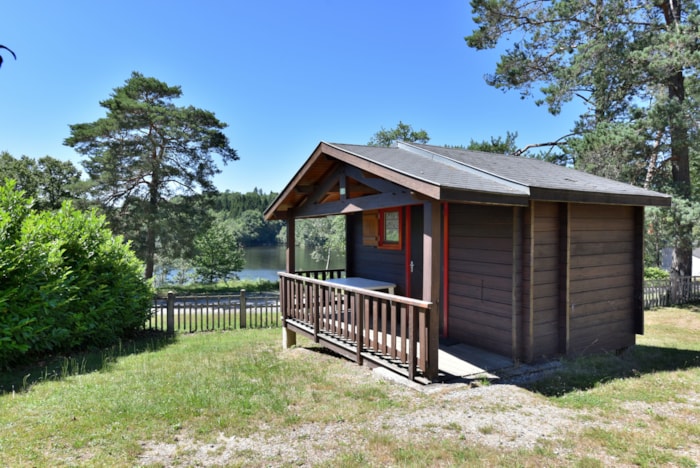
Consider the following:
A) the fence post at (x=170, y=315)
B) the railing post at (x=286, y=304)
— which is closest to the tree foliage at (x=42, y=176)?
the fence post at (x=170, y=315)

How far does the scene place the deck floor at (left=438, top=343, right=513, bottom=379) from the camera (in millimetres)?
4816

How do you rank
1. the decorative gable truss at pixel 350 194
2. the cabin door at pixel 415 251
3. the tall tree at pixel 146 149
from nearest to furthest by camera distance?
1. the decorative gable truss at pixel 350 194
2. the cabin door at pixel 415 251
3. the tall tree at pixel 146 149


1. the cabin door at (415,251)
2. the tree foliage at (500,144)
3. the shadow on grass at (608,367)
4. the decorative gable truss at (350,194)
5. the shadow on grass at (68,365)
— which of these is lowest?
the shadow on grass at (68,365)

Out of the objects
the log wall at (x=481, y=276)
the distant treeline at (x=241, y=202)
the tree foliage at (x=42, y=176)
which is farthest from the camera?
the distant treeline at (x=241, y=202)

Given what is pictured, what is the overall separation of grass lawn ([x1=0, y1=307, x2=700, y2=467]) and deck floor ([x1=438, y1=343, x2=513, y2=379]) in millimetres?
547

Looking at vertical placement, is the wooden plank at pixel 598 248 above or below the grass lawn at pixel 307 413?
above

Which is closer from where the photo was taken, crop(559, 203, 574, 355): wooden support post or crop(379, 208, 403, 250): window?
crop(559, 203, 574, 355): wooden support post

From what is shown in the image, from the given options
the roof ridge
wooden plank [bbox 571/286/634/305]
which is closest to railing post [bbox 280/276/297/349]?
the roof ridge

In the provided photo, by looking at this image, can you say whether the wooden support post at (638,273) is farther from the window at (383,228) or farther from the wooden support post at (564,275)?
the window at (383,228)

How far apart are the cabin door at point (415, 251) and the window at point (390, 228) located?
309 millimetres

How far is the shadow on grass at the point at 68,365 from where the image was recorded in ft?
17.0

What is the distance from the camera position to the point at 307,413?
3.97 meters

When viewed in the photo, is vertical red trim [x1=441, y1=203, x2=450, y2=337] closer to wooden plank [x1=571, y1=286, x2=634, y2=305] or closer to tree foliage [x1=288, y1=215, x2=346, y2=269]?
wooden plank [x1=571, y1=286, x2=634, y2=305]

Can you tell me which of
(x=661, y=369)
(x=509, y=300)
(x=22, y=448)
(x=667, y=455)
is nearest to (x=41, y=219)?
(x=22, y=448)
